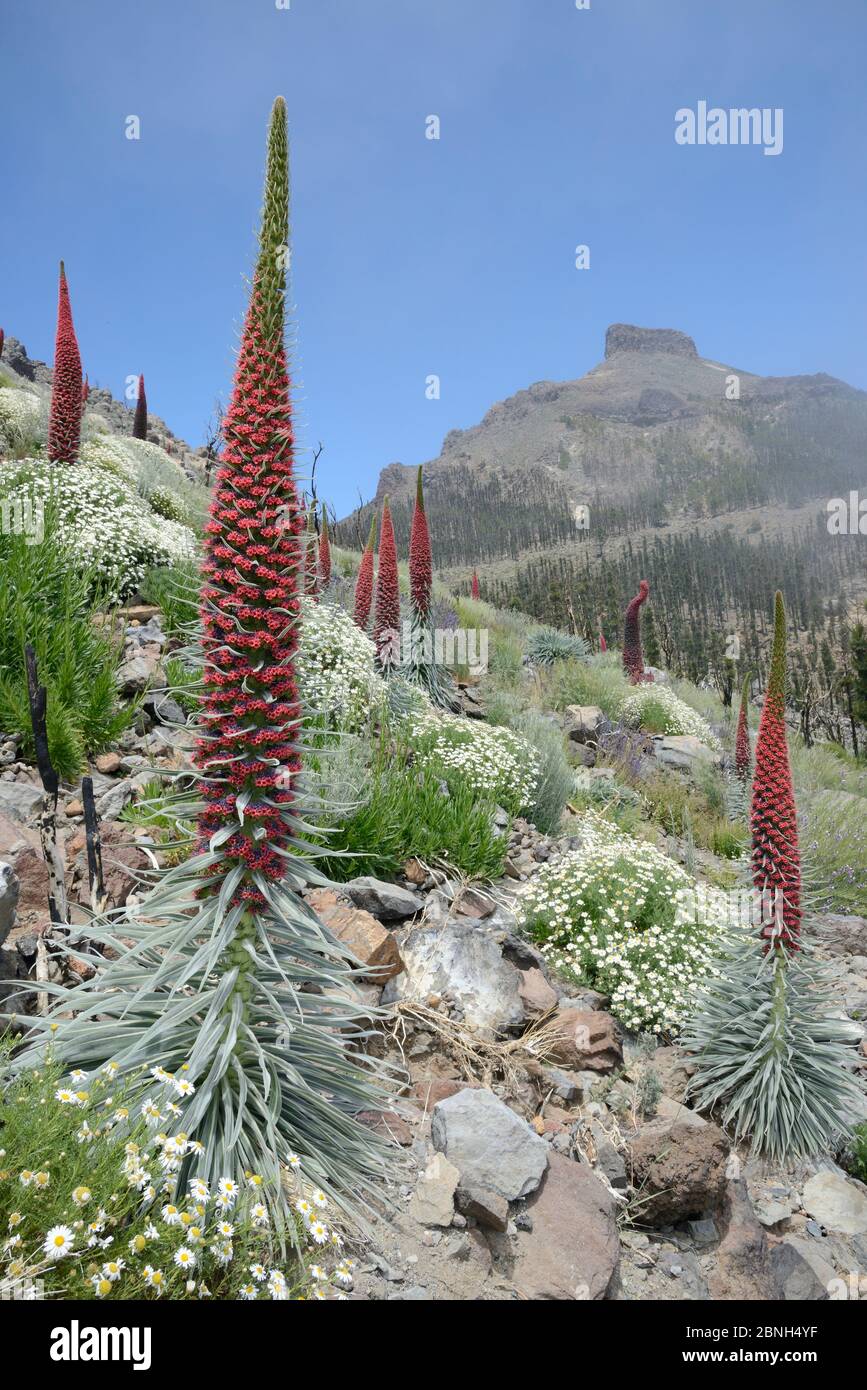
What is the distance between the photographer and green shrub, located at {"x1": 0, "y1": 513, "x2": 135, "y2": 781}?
4539mm

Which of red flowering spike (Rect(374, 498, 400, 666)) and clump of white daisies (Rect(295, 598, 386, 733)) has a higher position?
red flowering spike (Rect(374, 498, 400, 666))

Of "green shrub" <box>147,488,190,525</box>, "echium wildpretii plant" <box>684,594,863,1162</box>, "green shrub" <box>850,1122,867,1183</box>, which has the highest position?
"green shrub" <box>147,488,190,525</box>

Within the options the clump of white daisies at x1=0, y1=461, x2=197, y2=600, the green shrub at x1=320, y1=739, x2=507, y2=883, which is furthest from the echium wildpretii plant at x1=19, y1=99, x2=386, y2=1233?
the clump of white daisies at x1=0, y1=461, x2=197, y2=600

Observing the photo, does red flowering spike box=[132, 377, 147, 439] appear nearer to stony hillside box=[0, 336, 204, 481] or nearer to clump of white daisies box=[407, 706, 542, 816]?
stony hillside box=[0, 336, 204, 481]

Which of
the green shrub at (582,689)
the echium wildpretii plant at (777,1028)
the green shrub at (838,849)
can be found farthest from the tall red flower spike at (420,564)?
the echium wildpretii plant at (777,1028)

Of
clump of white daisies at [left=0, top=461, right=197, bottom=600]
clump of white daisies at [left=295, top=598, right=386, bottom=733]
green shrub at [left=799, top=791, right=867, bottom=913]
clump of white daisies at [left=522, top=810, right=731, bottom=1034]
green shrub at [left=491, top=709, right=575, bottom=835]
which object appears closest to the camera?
clump of white daisies at [left=522, top=810, right=731, bottom=1034]

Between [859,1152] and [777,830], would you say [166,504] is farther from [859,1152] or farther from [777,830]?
[859,1152]

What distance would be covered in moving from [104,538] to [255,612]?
5.18 metres

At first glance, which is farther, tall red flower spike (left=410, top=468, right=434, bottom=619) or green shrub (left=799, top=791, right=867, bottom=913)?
tall red flower spike (left=410, top=468, right=434, bottom=619)

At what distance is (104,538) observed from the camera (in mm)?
6902

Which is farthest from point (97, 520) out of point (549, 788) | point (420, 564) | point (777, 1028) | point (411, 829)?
point (777, 1028)

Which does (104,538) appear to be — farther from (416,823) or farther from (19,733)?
(416,823)

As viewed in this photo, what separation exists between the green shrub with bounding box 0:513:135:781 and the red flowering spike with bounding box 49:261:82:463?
2929 mm

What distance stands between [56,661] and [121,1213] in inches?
150
